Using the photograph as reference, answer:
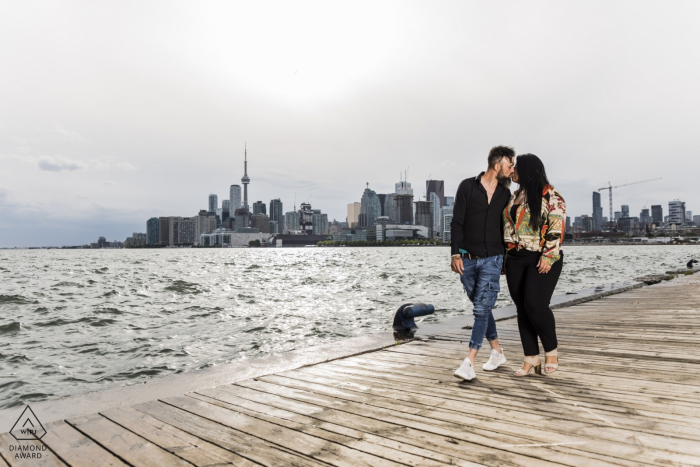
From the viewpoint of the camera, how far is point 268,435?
3.29 meters

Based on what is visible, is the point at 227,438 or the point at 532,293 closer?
the point at 227,438

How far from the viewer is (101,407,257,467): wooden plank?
2895 mm

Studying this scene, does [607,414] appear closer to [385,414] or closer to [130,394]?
[385,414]

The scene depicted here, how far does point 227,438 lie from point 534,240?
333 centimetres

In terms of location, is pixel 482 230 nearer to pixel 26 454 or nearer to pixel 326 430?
pixel 326 430

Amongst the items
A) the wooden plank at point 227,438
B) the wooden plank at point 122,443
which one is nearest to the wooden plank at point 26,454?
Answer: the wooden plank at point 122,443

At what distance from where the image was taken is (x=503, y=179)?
4.43m

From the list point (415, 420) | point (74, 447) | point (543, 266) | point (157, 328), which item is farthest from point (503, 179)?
point (157, 328)

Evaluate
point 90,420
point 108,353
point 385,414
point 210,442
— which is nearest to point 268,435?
point 210,442

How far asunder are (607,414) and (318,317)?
41.1ft

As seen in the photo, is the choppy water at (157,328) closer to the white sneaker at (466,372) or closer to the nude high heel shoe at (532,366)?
the white sneaker at (466,372)

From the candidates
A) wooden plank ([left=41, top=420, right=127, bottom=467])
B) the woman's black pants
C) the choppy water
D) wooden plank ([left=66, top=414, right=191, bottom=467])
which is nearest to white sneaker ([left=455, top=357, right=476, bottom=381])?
the woman's black pants

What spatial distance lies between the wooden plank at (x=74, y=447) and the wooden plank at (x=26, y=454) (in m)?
0.05

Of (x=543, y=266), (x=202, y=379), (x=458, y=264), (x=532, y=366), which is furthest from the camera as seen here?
(x=202, y=379)
